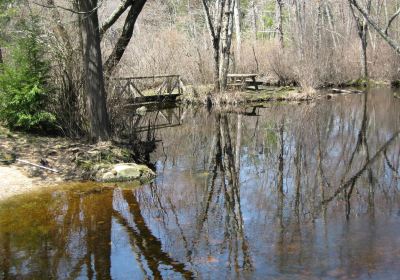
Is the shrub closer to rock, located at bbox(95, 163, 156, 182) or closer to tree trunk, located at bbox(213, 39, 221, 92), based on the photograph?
rock, located at bbox(95, 163, 156, 182)

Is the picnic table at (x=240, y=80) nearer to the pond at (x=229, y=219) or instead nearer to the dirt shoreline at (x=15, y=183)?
the pond at (x=229, y=219)

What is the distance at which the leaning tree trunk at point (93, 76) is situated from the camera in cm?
1088

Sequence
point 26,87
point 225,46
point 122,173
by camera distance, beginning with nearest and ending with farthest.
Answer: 1. point 122,173
2. point 26,87
3. point 225,46

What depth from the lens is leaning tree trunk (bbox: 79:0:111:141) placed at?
10.9 m

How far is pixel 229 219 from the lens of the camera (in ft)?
24.4

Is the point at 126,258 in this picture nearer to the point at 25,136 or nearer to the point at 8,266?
the point at 8,266

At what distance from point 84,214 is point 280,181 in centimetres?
393

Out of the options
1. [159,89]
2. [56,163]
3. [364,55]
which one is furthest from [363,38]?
[56,163]

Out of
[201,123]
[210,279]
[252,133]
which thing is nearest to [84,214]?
[210,279]

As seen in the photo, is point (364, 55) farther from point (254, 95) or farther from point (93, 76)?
point (93, 76)

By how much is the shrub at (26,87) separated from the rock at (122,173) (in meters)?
2.39

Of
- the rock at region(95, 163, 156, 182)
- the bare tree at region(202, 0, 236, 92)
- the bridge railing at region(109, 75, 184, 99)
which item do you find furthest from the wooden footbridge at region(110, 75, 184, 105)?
the rock at region(95, 163, 156, 182)

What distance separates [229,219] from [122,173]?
10.4 feet

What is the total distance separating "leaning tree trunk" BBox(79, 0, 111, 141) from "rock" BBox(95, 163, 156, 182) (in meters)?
1.32
